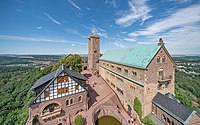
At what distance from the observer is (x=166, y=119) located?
55.1 feet

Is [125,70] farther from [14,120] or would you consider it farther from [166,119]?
[14,120]

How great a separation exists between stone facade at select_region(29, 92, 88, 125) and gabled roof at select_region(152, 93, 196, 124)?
13690mm

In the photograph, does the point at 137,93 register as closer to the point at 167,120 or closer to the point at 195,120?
the point at 167,120

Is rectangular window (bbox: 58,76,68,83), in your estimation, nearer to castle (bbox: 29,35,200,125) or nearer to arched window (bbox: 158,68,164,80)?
castle (bbox: 29,35,200,125)

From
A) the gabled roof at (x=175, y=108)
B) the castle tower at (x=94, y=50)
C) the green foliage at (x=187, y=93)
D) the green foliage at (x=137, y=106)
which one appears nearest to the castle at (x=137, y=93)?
the gabled roof at (x=175, y=108)

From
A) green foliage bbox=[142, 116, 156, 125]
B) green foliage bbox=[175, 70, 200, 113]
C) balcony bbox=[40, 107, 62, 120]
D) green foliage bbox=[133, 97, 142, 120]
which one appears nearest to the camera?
balcony bbox=[40, 107, 62, 120]

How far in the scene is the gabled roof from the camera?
46.3 ft

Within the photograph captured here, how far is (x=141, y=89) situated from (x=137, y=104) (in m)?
3.34

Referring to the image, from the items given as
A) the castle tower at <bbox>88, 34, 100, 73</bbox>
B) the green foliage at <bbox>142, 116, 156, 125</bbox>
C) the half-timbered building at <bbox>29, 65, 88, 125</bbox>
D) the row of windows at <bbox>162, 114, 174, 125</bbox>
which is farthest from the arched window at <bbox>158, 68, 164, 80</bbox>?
the castle tower at <bbox>88, 34, 100, 73</bbox>

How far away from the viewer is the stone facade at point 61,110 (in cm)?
1678

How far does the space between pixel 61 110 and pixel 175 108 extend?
1840cm

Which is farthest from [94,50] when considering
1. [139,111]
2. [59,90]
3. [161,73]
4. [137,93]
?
[139,111]

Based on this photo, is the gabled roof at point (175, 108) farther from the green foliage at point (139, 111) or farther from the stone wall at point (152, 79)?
the green foliage at point (139, 111)

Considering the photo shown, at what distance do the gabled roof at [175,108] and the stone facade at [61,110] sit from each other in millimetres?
13690
